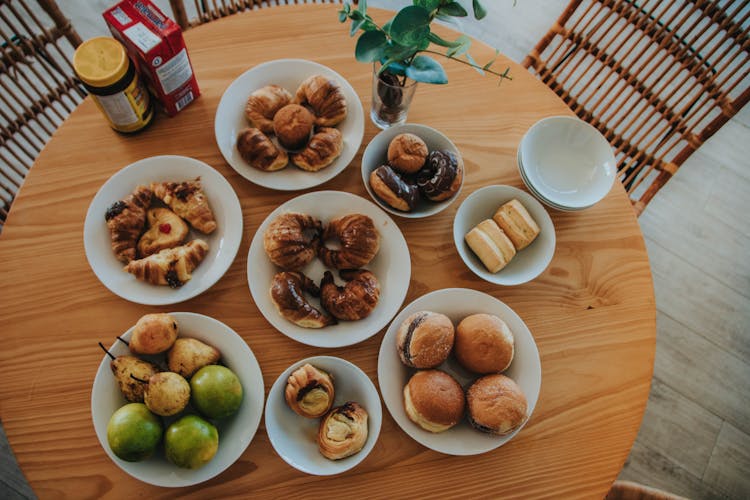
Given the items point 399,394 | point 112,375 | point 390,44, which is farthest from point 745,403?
point 112,375

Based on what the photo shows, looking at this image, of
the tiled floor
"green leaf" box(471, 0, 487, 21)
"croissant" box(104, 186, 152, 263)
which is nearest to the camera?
"green leaf" box(471, 0, 487, 21)

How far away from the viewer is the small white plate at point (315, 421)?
0.99 meters

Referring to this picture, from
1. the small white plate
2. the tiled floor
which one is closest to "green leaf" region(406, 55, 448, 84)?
the small white plate

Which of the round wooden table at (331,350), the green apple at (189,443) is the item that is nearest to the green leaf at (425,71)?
Answer: the round wooden table at (331,350)

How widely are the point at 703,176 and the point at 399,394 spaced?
7.09 ft

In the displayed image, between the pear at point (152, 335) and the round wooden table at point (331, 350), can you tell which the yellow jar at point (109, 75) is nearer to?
the round wooden table at point (331, 350)

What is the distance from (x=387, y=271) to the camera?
118 cm

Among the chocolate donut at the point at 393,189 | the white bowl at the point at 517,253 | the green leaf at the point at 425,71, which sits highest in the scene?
the green leaf at the point at 425,71

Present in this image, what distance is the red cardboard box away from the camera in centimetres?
108

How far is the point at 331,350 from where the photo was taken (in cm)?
112

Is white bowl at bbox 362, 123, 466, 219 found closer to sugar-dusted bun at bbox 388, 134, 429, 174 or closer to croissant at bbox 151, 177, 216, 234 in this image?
sugar-dusted bun at bbox 388, 134, 429, 174

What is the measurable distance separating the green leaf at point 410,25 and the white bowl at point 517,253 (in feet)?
1.32

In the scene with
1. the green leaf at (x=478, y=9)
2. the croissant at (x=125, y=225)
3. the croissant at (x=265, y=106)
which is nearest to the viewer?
the green leaf at (x=478, y=9)

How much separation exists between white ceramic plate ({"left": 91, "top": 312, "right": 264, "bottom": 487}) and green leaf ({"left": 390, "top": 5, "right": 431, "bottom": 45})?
27.7 inches
